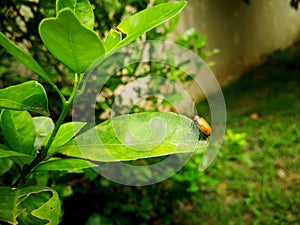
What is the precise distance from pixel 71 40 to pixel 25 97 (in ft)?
0.59

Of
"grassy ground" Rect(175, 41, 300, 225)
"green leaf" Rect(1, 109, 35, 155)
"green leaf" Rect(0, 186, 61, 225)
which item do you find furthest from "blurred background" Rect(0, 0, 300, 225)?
"green leaf" Rect(0, 186, 61, 225)

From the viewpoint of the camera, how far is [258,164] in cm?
385

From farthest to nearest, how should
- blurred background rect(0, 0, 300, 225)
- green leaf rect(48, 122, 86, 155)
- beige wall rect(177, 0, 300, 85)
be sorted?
beige wall rect(177, 0, 300, 85) → blurred background rect(0, 0, 300, 225) → green leaf rect(48, 122, 86, 155)

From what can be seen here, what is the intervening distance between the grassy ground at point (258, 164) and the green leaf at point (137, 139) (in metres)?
1.71

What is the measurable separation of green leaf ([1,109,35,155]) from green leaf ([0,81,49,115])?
0.65 ft

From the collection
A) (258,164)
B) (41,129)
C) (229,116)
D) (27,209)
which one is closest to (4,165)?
(41,129)

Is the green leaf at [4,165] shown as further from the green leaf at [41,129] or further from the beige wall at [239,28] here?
the beige wall at [239,28]

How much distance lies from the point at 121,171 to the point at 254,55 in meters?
6.62

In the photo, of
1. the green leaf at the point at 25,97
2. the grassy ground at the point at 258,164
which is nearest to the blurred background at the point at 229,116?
the grassy ground at the point at 258,164

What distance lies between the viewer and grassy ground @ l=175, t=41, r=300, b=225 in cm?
306

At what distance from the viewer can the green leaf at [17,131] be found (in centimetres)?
86

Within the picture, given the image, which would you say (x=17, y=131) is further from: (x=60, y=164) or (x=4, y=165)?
(x=4, y=165)

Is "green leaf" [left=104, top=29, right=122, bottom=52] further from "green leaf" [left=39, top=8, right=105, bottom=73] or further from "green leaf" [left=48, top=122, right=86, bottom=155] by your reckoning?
"green leaf" [left=48, top=122, right=86, bottom=155]

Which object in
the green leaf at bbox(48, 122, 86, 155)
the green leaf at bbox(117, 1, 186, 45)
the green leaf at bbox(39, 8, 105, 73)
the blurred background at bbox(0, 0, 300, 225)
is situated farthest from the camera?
the blurred background at bbox(0, 0, 300, 225)
